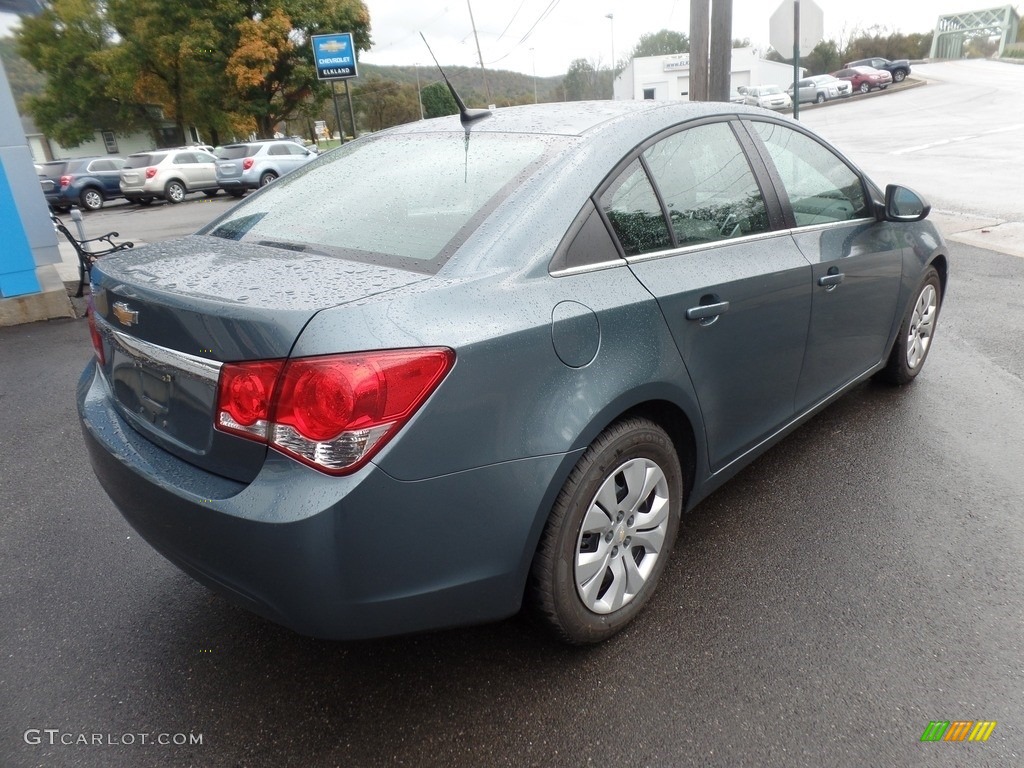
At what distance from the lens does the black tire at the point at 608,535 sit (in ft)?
6.82

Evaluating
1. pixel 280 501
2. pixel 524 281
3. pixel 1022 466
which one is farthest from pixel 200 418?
pixel 1022 466

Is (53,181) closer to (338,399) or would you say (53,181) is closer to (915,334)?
(915,334)

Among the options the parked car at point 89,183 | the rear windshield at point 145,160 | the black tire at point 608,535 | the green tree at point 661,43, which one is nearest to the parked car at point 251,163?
the rear windshield at point 145,160

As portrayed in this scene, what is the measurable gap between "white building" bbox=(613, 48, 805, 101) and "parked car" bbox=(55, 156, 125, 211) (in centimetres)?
4504

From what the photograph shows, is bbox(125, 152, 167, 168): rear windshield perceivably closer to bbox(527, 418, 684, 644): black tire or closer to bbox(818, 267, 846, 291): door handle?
bbox(818, 267, 846, 291): door handle

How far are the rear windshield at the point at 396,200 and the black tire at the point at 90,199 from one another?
23793mm

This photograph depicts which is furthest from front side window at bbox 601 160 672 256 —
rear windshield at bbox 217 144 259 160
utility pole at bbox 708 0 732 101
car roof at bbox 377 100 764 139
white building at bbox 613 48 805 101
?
white building at bbox 613 48 805 101

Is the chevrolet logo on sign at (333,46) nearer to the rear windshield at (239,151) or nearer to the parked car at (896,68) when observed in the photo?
the rear windshield at (239,151)

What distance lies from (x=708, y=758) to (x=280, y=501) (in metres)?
1.26

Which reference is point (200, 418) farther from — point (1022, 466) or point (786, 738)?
point (1022, 466)

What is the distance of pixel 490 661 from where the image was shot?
2.34m

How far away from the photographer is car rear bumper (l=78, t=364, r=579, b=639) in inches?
67.7

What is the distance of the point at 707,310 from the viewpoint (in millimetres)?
2455

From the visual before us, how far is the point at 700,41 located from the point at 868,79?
4008cm
